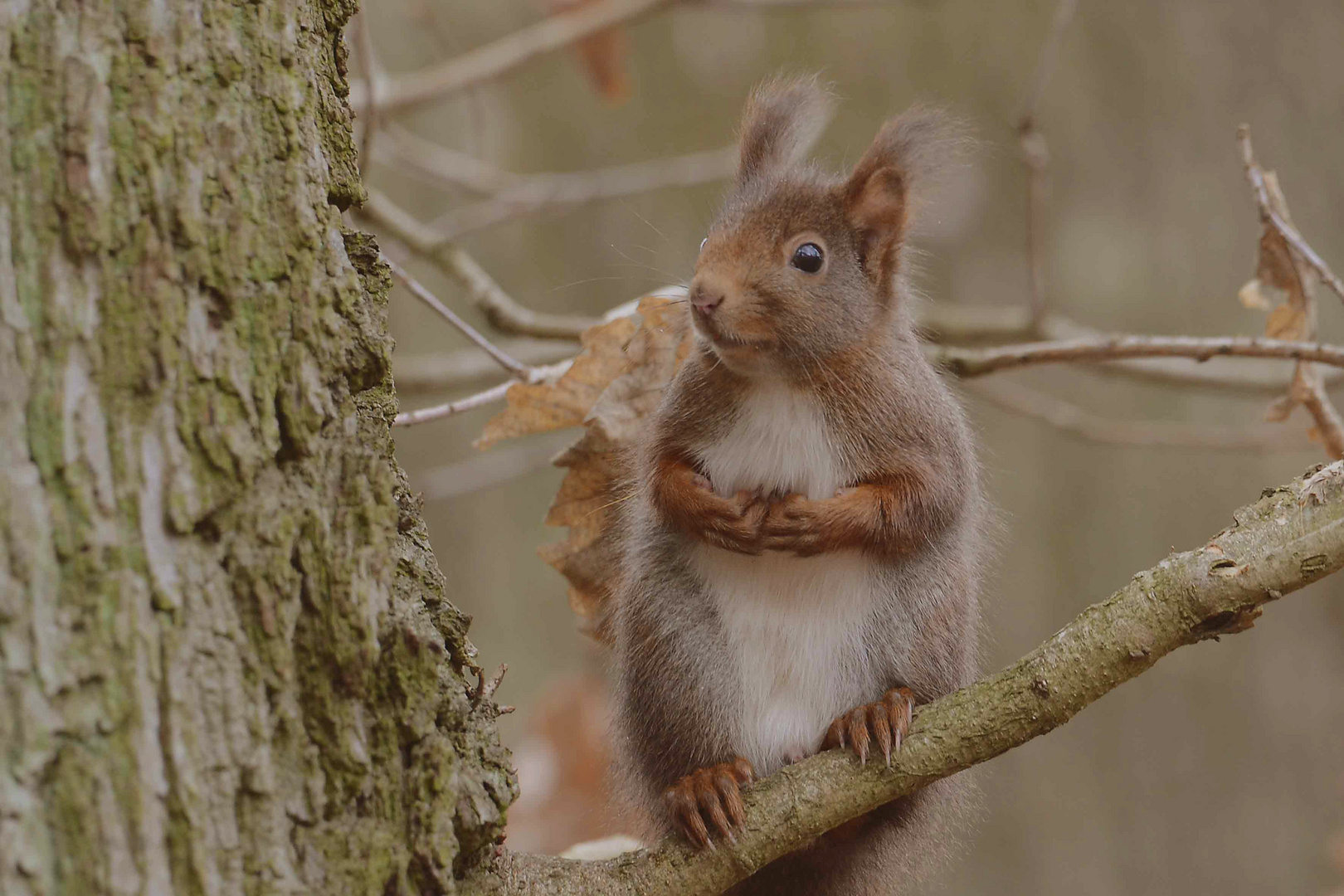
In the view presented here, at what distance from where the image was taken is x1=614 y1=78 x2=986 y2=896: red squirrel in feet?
6.35

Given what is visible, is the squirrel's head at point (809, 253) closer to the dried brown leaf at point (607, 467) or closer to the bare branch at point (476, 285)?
the dried brown leaf at point (607, 467)

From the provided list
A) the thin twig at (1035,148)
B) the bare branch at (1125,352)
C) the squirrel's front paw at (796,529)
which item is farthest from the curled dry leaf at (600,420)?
the thin twig at (1035,148)

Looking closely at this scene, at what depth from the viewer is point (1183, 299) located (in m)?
6.14

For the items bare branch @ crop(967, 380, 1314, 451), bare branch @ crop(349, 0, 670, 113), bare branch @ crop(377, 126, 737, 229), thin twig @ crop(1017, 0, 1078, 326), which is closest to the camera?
thin twig @ crop(1017, 0, 1078, 326)

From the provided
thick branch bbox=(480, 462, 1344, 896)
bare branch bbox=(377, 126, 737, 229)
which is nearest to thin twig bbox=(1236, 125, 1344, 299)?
thick branch bbox=(480, 462, 1344, 896)

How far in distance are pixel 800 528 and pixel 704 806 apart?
1.42 ft

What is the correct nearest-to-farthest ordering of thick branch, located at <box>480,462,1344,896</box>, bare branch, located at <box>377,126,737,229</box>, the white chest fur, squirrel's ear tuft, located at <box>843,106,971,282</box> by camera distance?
thick branch, located at <box>480,462,1344,896</box> → the white chest fur → squirrel's ear tuft, located at <box>843,106,971,282</box> → bare branch, located at <box>377,126,737,229</box>

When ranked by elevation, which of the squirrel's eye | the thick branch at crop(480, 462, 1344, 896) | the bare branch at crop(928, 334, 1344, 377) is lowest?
the thick branch at crop(480, 462, 1344, 896)

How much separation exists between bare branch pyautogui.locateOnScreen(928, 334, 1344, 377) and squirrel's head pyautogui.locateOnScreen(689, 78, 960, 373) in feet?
0.84

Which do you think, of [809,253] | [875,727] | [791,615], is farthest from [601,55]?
[875,727]

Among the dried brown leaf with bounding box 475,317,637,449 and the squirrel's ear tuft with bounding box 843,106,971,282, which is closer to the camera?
the squirrel's ear tuft with bounding box 843,106,971,282

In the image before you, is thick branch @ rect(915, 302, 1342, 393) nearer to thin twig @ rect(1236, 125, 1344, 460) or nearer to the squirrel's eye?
thin twig @ rect(1236, 125, 1344, 460)

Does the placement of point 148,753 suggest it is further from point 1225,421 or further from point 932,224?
point 1225,421

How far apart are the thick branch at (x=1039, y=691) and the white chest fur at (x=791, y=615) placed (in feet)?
1.11
